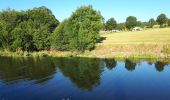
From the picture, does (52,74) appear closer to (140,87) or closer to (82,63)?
(82,63)

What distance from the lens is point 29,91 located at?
122 feet

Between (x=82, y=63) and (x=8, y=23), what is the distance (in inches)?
1797

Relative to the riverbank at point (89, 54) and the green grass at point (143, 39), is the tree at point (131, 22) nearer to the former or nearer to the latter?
the green grass at point (143, 39)

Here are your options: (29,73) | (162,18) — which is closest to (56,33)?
(29,73)

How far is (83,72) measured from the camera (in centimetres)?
5184

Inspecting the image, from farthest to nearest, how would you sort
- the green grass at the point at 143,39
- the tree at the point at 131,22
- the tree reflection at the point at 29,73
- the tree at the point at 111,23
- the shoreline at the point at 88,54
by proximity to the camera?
the tree at the point at 131,22 < the tree at the point at 111,23 < the green grass at the point at 143,39 < the shoreline at the point at 88,54 < the tree reflection at the point at 29,73

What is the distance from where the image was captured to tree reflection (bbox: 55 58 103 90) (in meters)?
42.3

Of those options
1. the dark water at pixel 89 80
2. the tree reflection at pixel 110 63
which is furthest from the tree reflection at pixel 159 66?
the tree reflection at pixel 110 63

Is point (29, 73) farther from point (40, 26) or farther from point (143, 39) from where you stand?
point (143, 39)

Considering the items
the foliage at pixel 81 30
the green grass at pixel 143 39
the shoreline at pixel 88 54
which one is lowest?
the shoreline at pixel 88 54

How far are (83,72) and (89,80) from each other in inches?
293

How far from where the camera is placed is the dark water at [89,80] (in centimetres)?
3459

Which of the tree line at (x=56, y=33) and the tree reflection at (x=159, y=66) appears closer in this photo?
the tree reflection at (x=159, y=66)

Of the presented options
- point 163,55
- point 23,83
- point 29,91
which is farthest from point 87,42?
point 29,91
